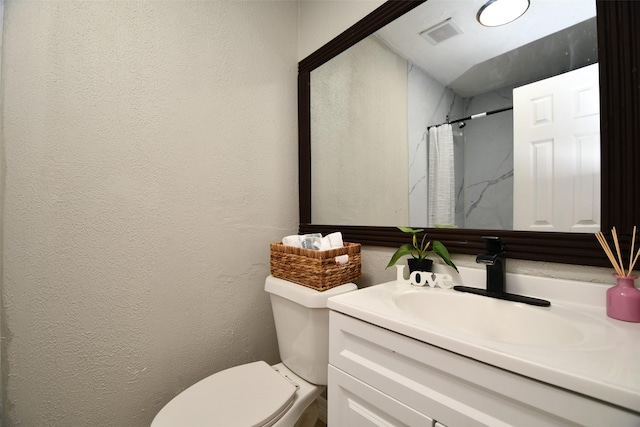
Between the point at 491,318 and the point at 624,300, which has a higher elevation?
the point at 624,300

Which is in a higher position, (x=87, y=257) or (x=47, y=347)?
(x=87, y=257)

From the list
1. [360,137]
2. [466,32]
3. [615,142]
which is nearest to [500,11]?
[466,32]

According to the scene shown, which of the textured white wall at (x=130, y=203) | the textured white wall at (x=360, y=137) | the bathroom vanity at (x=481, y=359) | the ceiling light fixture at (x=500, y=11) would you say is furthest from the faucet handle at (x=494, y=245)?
the textured white wall at (x=130, y=203)

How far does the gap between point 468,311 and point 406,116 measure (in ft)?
2.49

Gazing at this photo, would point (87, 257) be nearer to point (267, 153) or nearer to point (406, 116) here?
point (267, 153)

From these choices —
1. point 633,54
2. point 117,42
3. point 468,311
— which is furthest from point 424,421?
point 117,42

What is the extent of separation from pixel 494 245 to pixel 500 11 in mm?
730

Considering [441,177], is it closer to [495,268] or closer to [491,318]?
[495,268]

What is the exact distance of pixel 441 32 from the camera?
991mm

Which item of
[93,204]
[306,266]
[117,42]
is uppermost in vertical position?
[117,42]

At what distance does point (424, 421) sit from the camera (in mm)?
545

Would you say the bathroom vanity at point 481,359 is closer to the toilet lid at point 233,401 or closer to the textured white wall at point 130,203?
the toilet lid at point 233,401

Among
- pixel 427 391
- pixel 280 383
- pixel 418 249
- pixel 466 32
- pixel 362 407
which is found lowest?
pixel 280 383

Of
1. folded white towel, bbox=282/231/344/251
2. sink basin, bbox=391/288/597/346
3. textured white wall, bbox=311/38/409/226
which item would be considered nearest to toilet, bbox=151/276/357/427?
folded white towel, bbox=282/231/344/251
